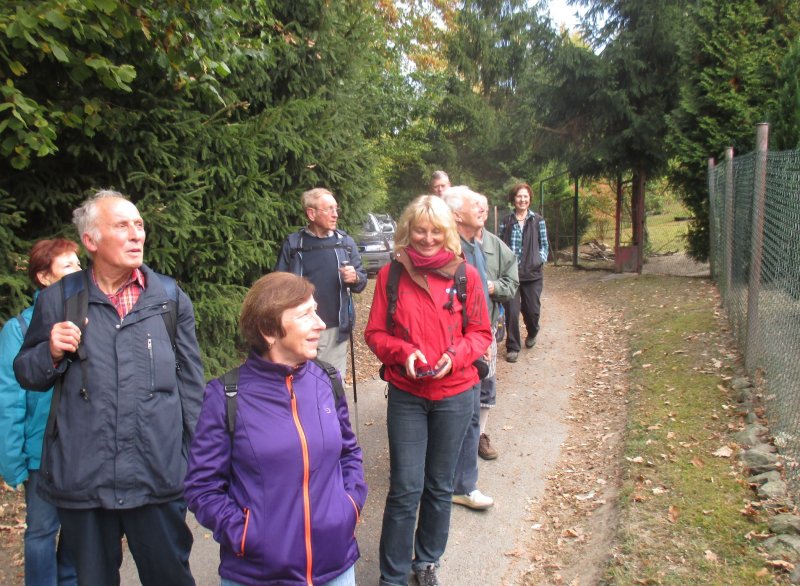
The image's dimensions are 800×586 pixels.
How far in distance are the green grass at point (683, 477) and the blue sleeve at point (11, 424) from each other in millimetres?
3004

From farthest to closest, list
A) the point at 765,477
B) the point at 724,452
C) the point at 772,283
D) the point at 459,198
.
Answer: the point at 772,283 < the point at 724,452 < the point at 459,198 < the point at 765,477

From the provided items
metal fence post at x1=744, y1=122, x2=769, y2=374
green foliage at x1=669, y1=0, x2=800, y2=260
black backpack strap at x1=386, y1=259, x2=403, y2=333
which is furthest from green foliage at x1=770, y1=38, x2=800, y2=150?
black backpack strap at x1=386, y1=259, x2=403, y2=333

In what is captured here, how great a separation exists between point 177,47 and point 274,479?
3.71 meters

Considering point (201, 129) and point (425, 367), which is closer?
point (425, 367)

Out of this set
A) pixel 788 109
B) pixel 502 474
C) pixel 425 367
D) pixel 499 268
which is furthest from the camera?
pixel 788 109

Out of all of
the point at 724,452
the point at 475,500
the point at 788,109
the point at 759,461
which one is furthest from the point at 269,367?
the point at 788,109

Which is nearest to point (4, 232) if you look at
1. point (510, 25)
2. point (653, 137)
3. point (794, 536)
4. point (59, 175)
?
point (59, 175)

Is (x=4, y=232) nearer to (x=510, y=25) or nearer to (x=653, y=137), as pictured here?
(x=653, y=137)

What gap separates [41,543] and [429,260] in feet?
7.70

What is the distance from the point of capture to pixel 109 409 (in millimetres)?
2656

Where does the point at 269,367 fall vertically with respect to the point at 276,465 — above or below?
above

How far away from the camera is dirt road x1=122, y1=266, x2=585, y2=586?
3.93 metres

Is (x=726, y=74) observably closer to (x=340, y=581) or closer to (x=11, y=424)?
(x=340, y=581)

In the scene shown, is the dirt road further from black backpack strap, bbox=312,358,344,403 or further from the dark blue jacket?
black backpack strap, bbox=312,358,344,403
